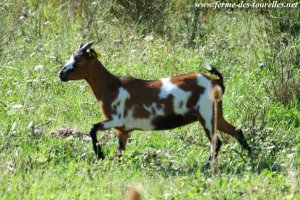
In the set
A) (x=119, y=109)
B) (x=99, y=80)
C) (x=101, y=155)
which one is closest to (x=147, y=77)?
(x=99, y=80)

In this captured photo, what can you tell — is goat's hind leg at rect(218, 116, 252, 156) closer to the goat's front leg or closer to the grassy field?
the grassy field

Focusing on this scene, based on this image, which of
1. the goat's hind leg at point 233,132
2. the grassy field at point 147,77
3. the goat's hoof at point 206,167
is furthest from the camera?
the goat's hind leg at point 233,132

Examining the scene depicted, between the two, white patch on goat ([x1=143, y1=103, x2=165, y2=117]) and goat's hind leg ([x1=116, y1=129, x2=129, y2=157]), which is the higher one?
white patch on goat ([x1=143, y1=103, x2=165, y2=117])

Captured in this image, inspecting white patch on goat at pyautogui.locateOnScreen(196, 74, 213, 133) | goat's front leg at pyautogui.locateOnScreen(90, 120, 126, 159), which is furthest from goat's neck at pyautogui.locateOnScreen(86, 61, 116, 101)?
white patch on goat at pyautogui.locateOnScreen(196, 74, 213, 133)

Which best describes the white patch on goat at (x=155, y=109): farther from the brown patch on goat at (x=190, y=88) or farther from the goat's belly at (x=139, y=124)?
the brown patch on goat at (x=190, y=88)

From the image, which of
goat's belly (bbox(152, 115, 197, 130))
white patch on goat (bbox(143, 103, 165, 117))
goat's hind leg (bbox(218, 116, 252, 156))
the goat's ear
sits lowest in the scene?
goat's hind leg (bbox(218, 116, 252, 156))

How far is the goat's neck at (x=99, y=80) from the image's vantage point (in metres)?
7.53

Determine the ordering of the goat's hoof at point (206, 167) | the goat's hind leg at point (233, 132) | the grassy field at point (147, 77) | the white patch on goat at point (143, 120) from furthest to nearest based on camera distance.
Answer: the goat's hind leg at point (233, 132), the white patch on goat at point (143, 120), the goat's hoof at point (206, 167), the grassy field at point (147, 77)

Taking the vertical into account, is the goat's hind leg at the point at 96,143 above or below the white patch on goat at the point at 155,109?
below

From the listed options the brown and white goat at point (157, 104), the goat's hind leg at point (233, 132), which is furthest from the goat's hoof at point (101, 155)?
the goat's hind leg at point (233, 132)

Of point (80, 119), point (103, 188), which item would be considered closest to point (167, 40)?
point (80, 119)

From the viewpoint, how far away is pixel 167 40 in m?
11.1

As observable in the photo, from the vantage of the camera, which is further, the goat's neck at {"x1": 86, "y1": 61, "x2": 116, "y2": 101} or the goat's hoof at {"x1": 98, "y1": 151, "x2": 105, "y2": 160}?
the goat's neck at {"x1": 86, "y1": 61, "x2": 116, "y2": 101}

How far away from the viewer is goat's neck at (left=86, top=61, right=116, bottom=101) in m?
7.53
